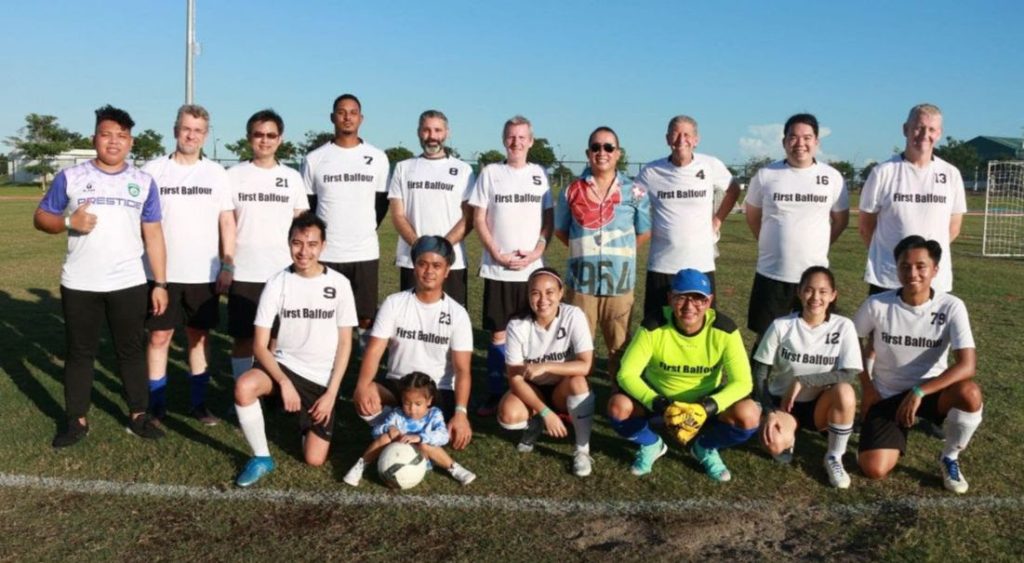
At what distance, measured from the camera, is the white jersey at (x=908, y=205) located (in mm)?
5102

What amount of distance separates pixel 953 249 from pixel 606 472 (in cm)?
1667

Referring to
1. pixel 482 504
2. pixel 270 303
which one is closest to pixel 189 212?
pixel 270 303

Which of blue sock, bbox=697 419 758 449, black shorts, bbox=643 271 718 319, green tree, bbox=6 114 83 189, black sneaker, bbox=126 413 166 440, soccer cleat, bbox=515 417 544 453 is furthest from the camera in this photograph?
green tree, bbox=6 114 83 189

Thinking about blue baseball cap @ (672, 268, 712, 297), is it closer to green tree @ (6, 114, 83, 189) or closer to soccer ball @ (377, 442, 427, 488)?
soccer ball @ (377, 442, 427, 488)

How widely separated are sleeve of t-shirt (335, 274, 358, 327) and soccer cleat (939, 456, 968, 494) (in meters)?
3.38

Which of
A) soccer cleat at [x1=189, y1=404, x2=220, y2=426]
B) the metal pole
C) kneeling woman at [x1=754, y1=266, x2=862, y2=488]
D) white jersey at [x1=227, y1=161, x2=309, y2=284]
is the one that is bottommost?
soccer cleat at [x1=189, y1=404, x2=220, y2=426]

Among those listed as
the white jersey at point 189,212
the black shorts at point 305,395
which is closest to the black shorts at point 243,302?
the white jersey at point 189,212

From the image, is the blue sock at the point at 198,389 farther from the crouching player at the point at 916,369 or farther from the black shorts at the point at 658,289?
the crouching player at the point at 916,369

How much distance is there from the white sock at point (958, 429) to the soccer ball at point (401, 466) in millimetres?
2854

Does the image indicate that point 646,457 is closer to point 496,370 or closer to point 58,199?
point 496,370

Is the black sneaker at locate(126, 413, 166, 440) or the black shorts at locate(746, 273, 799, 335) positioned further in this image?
the black shorts at locate(746, 273, 799, 335)

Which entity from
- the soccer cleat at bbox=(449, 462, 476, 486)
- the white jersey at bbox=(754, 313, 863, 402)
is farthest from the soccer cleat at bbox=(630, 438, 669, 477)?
the soccer cleat at bbox=(449, 462, 476, 486)

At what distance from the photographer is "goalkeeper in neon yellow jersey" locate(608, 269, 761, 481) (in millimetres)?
4184

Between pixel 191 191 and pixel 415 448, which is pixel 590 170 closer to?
pixel 415 448
